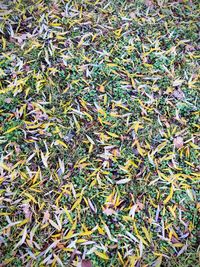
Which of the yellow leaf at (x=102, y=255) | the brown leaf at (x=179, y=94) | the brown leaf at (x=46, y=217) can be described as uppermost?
the brown leaf at (x=179, y=94)

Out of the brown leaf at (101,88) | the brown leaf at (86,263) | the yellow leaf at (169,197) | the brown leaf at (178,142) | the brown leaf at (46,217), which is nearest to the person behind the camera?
the brown leaf at (86,263)

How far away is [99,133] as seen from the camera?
238 cm

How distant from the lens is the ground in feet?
6.55

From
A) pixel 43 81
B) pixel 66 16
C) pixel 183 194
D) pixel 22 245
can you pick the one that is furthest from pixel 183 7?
pixel 22 245

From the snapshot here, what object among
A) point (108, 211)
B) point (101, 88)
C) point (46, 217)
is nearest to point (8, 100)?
point (101, 88)

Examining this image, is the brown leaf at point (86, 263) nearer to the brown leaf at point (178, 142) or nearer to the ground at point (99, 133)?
the ground at point (99, 133)

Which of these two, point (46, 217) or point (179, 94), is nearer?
point (46, 217)

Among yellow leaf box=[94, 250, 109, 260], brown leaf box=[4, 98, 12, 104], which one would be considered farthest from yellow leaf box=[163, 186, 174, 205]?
brown leaf box=[4, 98, 12, 104]

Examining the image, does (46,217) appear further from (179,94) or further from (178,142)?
(179,94)

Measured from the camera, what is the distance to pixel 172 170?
2.28m

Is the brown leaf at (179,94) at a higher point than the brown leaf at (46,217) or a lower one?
higher

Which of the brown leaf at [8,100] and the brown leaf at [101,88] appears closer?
the brown leaf at [8,100]

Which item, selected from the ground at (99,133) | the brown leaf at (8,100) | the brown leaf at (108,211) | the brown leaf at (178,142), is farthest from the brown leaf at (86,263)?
the brown leaf at (8,100)

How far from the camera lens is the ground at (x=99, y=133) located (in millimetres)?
1996
